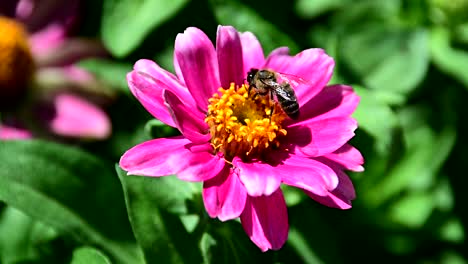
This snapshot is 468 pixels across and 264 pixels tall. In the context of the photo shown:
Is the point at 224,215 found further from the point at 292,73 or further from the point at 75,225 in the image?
the point at 75,225

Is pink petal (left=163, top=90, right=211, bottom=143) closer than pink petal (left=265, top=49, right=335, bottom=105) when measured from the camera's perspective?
Yes

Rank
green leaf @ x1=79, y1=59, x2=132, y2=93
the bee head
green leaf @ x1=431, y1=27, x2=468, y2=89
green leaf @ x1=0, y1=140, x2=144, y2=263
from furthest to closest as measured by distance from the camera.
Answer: green leaf @ x1=431, y1=27, x2=468, y2=89, green leaf @ x1=79, y1=59, x2=132, y2=93, green leaf @ x1=0, y1=140, x2=144, y2=263, the bee head

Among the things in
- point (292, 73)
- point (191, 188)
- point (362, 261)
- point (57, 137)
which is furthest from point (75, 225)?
point (362, 261)

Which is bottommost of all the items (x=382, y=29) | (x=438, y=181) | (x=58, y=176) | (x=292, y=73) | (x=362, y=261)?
(x=362, y=261)

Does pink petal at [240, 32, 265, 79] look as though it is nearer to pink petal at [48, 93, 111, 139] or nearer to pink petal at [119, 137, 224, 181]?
pink petal at [119, 137, 224, 181]

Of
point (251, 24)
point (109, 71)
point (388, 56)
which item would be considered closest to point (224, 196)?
point (251, 24)

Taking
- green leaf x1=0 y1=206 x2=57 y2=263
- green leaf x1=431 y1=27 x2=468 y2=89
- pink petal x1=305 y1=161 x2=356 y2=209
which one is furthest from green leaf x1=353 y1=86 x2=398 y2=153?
green leaf x1=0 y1=206 x2=57 y2=263
